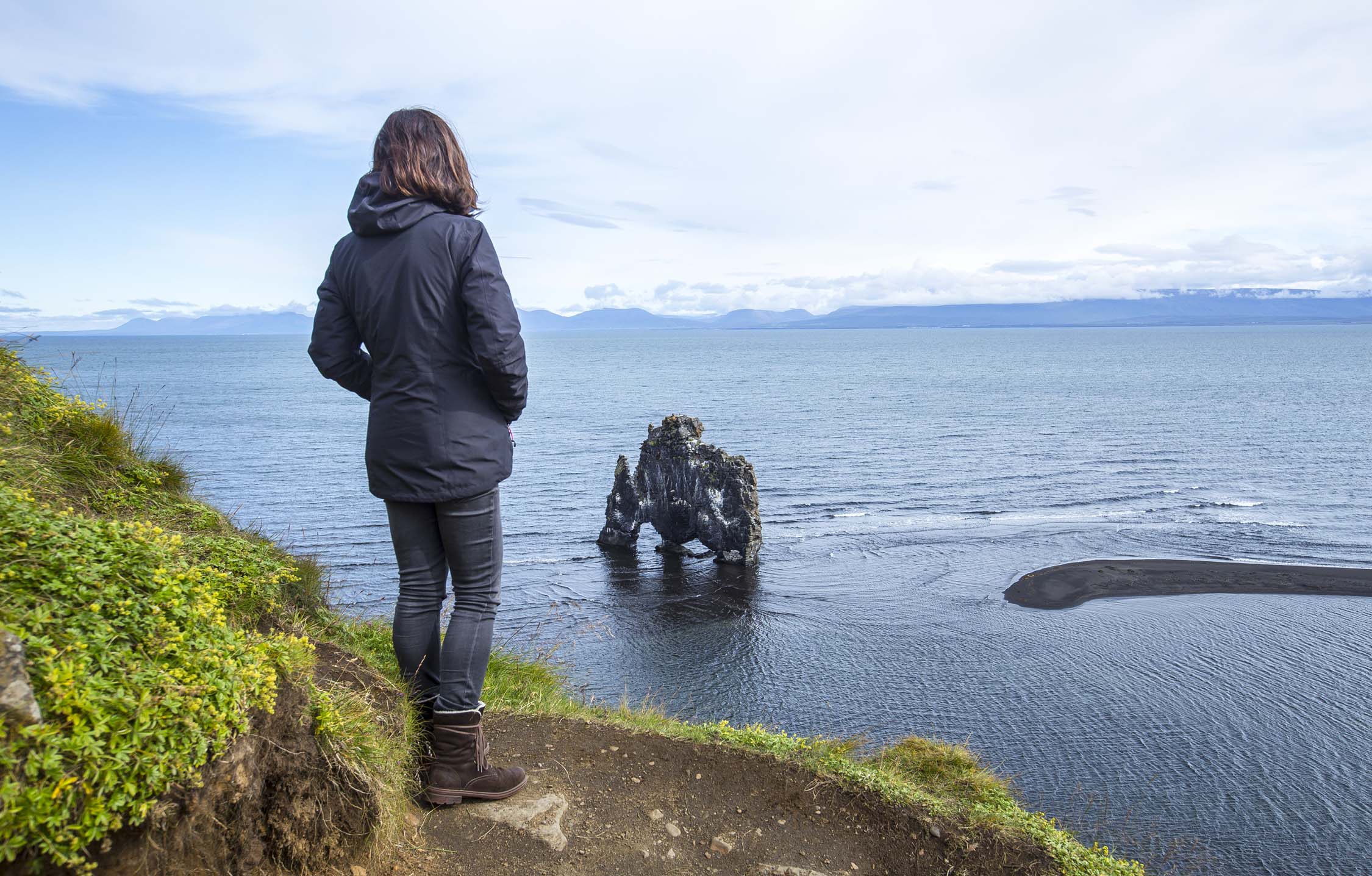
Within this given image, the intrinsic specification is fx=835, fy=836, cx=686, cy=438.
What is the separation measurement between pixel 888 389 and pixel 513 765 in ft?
334

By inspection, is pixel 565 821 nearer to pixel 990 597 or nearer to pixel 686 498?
pixel 990 597

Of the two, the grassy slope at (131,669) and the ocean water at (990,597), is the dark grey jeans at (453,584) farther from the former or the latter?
the ocean water at (990,597)

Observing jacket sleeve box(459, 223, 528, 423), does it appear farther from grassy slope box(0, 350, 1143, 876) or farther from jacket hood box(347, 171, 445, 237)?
grassy slope box(0, 350, 1143, 876)

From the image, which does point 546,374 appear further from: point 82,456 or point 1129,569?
point 82,456

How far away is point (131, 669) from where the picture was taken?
308 cm

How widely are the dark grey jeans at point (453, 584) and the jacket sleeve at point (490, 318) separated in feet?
2.26

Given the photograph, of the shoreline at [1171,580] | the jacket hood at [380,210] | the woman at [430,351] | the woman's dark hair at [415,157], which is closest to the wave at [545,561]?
the shoreline at [1171,580]

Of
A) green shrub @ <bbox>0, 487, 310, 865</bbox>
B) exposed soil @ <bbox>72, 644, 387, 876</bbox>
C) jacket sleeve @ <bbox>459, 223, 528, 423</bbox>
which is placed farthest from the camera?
jacket sleeve @ <bbox>459, 223, 528, 423</bbox>

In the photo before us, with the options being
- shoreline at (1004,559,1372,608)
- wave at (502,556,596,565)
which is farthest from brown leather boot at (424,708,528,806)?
wave at (502,556,596,565)

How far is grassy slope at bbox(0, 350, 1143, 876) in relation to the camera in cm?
269

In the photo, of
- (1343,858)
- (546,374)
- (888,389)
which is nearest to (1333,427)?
(888,389)

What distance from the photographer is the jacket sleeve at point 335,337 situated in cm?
448

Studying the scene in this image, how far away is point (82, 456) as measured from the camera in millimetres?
6676

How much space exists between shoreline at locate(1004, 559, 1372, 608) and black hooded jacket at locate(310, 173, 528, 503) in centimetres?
2625
